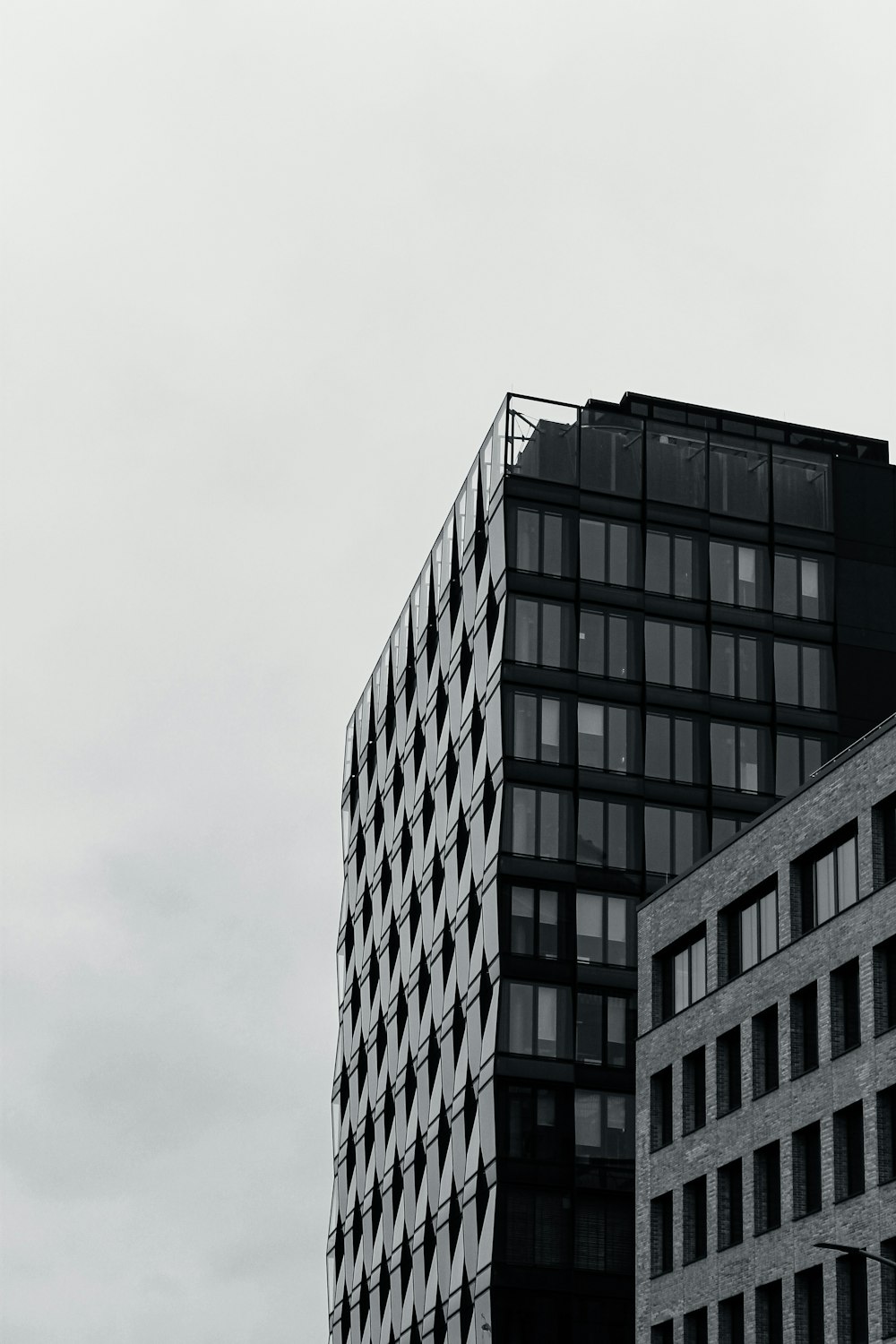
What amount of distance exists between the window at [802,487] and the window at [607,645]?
9.21 metres

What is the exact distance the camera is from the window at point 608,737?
91750mm

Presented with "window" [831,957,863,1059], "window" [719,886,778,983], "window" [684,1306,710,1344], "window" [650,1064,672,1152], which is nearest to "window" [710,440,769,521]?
"window" [719,886,778,983]

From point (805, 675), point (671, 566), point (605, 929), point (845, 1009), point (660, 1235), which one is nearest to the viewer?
→ point (845, 1009)

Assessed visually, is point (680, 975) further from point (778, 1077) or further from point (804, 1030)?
point (804, 1030)

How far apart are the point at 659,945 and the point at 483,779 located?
22.6m

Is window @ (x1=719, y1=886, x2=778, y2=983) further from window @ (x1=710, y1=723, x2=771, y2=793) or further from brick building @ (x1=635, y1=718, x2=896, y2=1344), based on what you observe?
window @ (x1=710, y1=723, x2=771, y2=793)

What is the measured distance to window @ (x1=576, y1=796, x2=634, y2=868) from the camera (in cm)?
9019

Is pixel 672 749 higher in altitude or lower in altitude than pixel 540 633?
lower

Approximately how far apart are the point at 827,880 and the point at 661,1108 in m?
11.9

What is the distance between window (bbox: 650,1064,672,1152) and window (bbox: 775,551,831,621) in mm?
31334

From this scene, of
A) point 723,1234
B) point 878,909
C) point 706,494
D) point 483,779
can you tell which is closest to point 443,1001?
point 483,779

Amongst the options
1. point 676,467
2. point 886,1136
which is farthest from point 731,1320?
point 676,467

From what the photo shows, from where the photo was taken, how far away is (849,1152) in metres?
57.7

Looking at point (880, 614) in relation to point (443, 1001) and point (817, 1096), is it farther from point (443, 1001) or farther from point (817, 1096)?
point (817, 1096)
